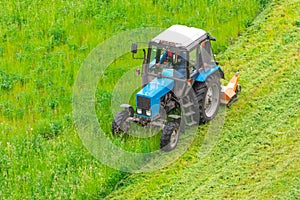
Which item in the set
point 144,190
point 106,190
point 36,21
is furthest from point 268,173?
point 36,21

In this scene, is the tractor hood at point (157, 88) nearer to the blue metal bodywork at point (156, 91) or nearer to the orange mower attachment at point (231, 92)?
the blue metal bodywork at point (156, 91)

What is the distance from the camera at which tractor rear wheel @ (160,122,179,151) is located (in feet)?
39.9

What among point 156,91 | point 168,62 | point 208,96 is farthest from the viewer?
point 208,96

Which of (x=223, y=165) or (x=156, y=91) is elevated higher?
(x=156, y=91)

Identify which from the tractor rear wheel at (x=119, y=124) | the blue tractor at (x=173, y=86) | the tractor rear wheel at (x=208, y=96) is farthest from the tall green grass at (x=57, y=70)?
the tractor rear wheel at (x=208, y=96)

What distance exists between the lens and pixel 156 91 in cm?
1231

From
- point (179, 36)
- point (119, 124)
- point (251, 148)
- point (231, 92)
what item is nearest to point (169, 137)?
point (119, 124)

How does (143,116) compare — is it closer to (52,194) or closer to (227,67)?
(52,194)

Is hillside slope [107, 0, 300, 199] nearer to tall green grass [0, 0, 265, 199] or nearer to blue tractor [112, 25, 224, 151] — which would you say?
blue tractor [112, 25, 224, 151]

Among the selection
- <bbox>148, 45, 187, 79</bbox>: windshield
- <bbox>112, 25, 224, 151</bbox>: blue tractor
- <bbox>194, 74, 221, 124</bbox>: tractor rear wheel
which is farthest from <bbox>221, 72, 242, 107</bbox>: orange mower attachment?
<bbox>148, 45, 187, 79</bbox>: windshield

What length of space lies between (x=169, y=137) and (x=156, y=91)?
94 centimetres

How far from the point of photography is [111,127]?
41.8 ft

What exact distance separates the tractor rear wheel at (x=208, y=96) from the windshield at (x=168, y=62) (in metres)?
0.61

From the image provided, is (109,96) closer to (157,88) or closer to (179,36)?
(157,88)
